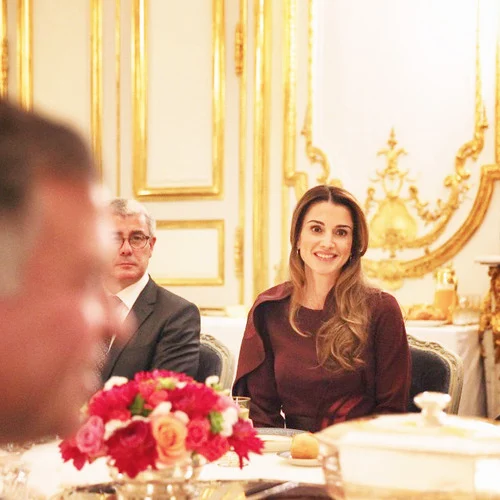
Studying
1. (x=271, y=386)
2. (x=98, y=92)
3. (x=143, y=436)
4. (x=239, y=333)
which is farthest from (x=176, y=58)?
(x=143, y=436)

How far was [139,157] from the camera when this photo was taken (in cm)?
580

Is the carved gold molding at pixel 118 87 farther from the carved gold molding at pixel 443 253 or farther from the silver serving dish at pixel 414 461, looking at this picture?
the silver serving dish at pixel 414 461

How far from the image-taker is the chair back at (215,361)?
2857mm

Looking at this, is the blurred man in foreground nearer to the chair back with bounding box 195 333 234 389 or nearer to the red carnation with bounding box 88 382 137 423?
the red carnation with bounding box 88 382 137 423

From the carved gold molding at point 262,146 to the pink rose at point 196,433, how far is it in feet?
13.6

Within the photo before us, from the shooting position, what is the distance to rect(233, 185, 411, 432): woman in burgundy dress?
8.77 feet

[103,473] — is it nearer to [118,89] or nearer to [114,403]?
[114,403]

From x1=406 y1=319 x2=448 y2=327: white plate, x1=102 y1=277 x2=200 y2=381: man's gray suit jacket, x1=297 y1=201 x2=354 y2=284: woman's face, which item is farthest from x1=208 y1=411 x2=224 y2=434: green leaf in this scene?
x1=406 y1=319 x2=448 y2=327: white plate

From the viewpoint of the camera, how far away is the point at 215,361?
2.93 m

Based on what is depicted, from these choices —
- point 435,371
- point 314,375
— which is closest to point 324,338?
point 314,375

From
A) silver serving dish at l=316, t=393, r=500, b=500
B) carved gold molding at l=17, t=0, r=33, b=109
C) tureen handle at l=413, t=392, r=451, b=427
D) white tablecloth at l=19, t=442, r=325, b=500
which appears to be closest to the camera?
silver serving dish at l=316, t=393, r=500, b=500

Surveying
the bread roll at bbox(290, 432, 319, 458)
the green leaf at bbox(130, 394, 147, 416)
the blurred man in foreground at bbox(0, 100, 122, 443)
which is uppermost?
the blurred man in foreground at bbox(0, 100, 122, 443)

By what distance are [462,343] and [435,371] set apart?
179 cm

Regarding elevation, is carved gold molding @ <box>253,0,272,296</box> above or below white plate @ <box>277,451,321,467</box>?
above
